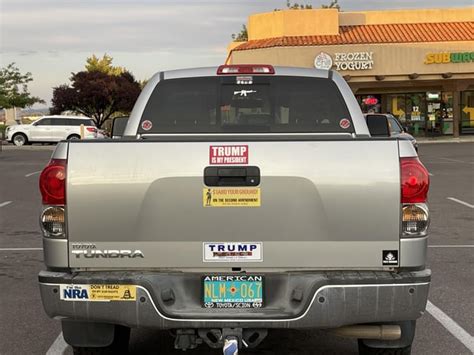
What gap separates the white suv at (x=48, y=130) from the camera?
40.1 m

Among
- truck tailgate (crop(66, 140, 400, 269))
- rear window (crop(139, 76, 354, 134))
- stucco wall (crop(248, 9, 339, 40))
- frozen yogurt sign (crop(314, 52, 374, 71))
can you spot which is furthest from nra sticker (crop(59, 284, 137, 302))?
stucco wall (crop(248, 9, 339, 40))

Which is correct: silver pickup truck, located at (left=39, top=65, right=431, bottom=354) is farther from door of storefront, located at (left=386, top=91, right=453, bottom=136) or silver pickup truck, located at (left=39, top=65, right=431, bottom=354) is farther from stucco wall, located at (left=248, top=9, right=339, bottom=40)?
door of storefront, located at (left=386, top=91, right=453, bottom=136)

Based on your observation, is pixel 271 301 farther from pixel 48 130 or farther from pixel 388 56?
pixel 48 130

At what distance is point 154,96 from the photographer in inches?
217

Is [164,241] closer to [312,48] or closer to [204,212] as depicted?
[204,212]

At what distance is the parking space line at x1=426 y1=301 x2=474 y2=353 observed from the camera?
17.3 feet

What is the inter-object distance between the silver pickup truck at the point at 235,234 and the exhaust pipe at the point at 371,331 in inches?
2.4

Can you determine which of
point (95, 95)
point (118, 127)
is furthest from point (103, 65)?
point (118, 127)

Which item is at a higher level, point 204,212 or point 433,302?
point 204,212

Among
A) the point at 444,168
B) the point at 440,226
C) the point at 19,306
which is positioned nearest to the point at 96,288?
the point at 19,306

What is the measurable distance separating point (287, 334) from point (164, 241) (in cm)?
210

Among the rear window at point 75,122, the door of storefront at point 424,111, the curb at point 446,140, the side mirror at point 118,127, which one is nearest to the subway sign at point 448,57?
the door of storefront at point 424,111

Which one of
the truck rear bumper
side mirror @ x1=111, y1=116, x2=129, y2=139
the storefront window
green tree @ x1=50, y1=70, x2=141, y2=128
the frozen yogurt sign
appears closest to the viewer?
the truck rear bumper

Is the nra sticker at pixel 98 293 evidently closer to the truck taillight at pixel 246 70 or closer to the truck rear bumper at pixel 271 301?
the truck rear bumper at pixel 271 301
